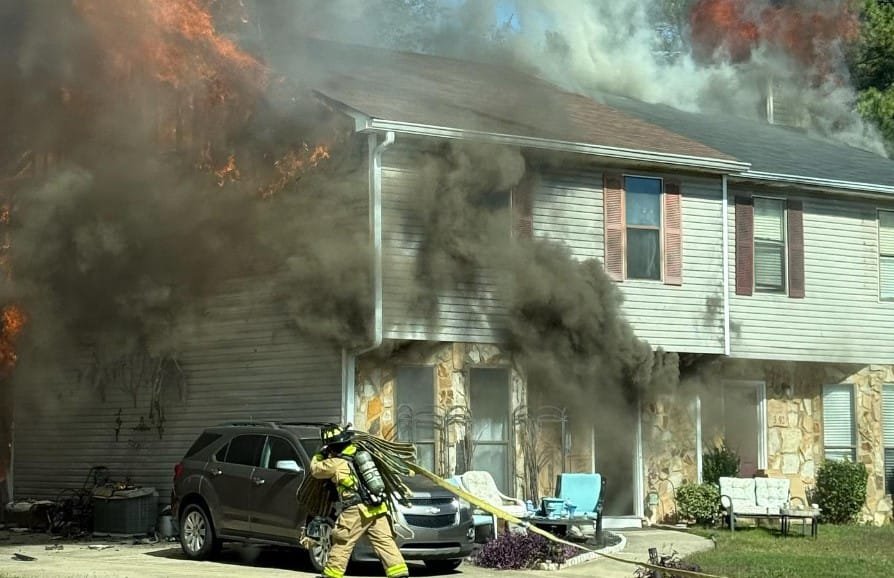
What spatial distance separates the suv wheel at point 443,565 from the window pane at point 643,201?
7.49 m

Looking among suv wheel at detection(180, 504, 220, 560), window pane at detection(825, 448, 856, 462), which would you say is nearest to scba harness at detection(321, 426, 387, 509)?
Answer: suv wheel at detection(180, 504, 220, 560)

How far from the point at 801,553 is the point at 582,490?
3.10m

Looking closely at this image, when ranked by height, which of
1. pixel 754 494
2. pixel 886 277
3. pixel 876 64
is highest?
pixel 876 64

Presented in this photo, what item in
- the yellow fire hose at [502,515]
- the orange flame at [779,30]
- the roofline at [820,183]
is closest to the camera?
the yellow fire hose at [502,515]

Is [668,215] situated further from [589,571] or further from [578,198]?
[589,571]

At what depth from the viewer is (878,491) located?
24.5 m

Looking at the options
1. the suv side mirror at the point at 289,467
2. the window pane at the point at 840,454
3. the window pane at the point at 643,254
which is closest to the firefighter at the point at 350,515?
the suv side mirror at the point at 289,467

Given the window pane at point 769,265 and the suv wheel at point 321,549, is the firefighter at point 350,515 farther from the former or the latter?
the window pane at point 769,265

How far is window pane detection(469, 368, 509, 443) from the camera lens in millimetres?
20891

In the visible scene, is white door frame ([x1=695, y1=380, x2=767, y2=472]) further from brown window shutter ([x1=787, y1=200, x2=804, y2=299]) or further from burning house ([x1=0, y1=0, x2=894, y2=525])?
brown window shutter ([x1=787, y1=200, x2=804, y2=299])

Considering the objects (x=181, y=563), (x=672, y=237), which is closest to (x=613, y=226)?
(x=672, y=237)

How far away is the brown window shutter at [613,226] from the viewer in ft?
72.3

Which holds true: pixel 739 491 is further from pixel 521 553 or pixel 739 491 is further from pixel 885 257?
pixel 521 553

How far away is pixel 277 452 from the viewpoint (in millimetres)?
16875
